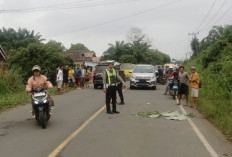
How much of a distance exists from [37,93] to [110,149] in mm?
3621

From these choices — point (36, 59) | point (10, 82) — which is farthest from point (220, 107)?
point (36, 59)

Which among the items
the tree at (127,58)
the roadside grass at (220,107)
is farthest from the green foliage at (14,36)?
the roadside grass at (220,107)

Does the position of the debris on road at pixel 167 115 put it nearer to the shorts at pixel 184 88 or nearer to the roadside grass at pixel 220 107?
the roadside grass at pixel 220 107

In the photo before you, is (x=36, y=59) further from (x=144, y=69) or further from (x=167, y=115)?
(x=167, y=115)

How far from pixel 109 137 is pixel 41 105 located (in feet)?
7.91

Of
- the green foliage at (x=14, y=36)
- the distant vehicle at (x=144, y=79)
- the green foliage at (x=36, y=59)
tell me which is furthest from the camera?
the green foliage at (x=14, y=36)

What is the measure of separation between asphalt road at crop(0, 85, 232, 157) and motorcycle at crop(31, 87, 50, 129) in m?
0.28

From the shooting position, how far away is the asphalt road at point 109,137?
7309mm

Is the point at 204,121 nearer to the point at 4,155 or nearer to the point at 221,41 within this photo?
the point at 4,155

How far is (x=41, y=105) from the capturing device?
1002 centimetres

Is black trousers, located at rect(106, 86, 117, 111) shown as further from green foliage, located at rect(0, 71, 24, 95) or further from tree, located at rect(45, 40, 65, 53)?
tree, located at rect(45, 40, 65, 53)

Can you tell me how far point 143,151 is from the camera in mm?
7363

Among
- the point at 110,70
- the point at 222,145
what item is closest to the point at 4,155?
the point at 222,145

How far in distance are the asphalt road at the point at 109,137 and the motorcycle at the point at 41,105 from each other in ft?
0.91
